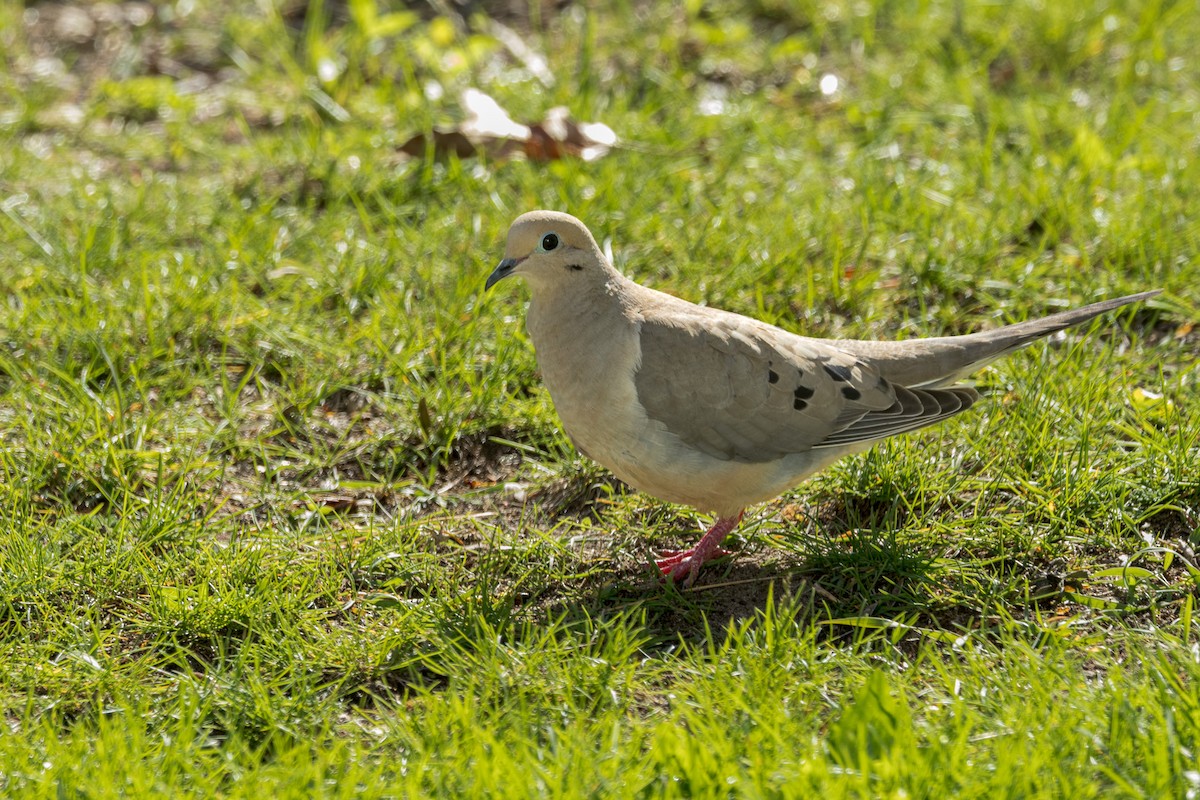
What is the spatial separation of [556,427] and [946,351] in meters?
1.36

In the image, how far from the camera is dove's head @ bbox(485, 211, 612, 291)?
375cm

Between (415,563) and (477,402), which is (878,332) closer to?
(477,402)

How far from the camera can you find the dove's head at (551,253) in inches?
148

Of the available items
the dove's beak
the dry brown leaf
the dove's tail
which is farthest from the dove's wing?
the dry brown leaf

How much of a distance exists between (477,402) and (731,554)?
111 cm

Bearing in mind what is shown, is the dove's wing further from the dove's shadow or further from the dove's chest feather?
the dove's shadow

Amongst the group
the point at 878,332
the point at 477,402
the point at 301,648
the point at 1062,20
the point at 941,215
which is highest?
the point at 1062,20

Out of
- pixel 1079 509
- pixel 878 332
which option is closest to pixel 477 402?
pixel 878 332

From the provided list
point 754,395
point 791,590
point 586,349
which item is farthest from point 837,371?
point 586,349

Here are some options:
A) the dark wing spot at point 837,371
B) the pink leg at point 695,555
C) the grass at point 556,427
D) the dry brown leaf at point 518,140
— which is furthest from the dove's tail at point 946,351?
the dry brown leaf at point 518,140

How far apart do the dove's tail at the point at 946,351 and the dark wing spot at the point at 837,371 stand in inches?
4.8

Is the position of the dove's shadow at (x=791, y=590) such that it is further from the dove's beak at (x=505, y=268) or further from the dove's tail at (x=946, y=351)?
the dove's beak at (x=505, y=268)

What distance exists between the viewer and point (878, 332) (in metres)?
4.77

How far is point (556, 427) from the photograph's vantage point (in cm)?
435
